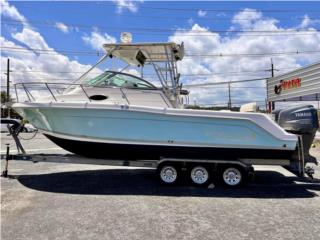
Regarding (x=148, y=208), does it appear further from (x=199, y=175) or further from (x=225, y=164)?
(x=225, y=164)

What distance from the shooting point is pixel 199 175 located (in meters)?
6.61

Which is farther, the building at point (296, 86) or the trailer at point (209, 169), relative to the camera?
the building at point (296, 86)

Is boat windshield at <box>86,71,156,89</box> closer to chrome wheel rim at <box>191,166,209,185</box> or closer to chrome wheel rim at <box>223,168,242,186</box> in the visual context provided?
chrome wheel rim at <box>191,166,209,185</box>

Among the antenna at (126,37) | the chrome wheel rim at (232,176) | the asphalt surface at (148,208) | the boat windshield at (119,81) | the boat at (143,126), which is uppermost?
the antenna at (126,37)

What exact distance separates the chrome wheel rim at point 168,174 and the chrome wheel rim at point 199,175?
0.34 meters

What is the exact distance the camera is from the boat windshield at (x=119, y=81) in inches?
281

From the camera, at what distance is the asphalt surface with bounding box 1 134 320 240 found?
13.8 ft

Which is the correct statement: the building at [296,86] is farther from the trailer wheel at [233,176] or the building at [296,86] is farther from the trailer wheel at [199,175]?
the trailer wheel at [199,175]

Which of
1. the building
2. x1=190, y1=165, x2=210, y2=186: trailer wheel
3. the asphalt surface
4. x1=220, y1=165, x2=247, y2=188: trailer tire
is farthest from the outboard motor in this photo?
the building

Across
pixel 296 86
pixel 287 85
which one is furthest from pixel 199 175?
pixel 287 85

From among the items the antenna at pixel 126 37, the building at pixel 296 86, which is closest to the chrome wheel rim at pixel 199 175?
the antenna at pixel 126 37

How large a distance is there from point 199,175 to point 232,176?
0.63 meters

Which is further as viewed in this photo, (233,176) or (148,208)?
(233,176)

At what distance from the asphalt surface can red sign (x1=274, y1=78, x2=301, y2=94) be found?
460 inches
